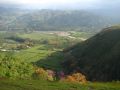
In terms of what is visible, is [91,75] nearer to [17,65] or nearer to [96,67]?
[96,67]

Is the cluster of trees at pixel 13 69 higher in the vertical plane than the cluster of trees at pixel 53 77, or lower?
higher

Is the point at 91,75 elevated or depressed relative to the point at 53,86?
depressed

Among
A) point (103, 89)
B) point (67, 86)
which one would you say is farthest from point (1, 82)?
point (103, 89)

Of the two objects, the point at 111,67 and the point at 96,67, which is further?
the point at 96,67

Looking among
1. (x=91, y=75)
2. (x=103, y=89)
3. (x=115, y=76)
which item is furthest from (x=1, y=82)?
(x=91, y=75)

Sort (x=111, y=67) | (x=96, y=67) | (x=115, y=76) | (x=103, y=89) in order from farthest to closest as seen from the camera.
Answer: (x=96, y=67), (x=111, y=67), (x=115, y=76), (x=103, y=89)

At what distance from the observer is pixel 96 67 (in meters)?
195

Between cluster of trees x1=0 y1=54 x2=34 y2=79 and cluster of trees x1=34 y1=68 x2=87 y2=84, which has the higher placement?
cluster of trees x1=0 y1=54 x2=34 y2=79

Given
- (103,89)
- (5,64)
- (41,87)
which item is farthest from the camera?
(5,64)

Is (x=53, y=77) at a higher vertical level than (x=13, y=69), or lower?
lower

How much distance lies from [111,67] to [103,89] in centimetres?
12442

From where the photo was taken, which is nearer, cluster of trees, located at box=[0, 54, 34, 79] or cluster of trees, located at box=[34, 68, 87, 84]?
cluster of trees, located at box=[0, 54, 34, 79]

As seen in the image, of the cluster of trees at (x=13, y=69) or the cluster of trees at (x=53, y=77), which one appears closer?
the cluster of trees at (x=13, y=69)

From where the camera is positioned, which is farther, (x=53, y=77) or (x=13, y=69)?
(x=53, y=77)
